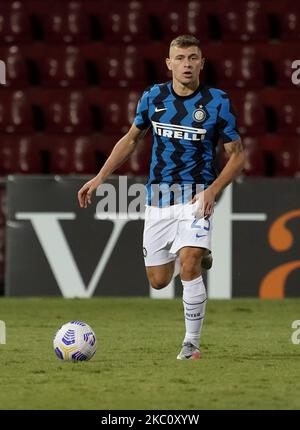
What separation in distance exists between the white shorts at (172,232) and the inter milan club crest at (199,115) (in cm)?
48

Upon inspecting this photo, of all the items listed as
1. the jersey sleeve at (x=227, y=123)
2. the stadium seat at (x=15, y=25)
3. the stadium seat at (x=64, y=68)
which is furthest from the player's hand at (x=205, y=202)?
the stadium seat at (x=15, y=25)

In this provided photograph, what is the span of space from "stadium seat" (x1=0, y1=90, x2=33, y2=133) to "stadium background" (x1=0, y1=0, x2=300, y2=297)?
0.01 meters

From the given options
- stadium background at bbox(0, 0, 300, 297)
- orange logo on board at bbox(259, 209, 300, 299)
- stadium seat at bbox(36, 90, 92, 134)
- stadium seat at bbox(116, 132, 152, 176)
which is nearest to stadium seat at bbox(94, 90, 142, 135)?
stadium background at bbox(0, 0, 300, 297)

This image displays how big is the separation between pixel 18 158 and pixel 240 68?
2.63m

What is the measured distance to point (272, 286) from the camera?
1038 cm

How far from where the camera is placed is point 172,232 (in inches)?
261

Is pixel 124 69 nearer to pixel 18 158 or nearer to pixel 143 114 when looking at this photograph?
pixel 18 158

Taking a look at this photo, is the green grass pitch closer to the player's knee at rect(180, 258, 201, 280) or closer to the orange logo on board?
the orange logo on board

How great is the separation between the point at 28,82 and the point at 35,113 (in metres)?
0.42

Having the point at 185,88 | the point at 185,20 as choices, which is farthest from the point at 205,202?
the point at 185,20

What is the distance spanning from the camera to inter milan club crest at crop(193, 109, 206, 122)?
6.51 m
